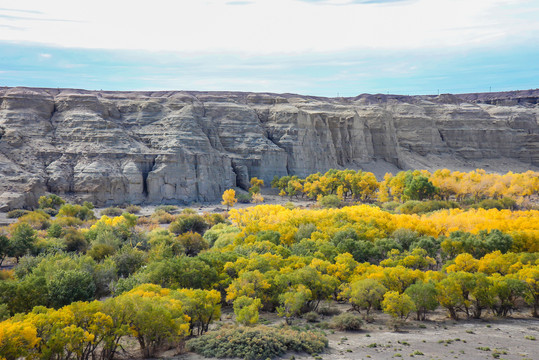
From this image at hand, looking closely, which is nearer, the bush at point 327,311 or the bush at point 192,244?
the bush at point 327,311

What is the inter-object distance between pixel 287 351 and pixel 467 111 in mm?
127794

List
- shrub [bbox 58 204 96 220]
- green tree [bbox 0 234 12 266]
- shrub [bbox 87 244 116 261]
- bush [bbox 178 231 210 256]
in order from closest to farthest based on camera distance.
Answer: shrub [bbox 87 244 116 261] → green tree [bbox 0 234 12 266] → bush [bbox 178 231 210 256] → shrub [bbox 58 204 96 220]

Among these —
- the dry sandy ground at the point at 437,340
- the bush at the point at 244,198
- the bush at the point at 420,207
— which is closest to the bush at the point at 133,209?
the bush at the point at 244,198

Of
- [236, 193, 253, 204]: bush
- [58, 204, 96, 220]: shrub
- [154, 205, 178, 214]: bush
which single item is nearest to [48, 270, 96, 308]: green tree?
[58, 204, 96, 220]: shrub

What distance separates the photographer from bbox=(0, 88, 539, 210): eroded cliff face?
241 feet

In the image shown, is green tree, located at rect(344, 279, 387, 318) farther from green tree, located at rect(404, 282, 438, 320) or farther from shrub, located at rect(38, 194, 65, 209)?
shrub, located at rect(38, 194, 65, 209)

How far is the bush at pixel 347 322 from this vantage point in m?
28.2

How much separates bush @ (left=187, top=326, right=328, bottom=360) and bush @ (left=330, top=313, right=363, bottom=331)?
8.18 feet

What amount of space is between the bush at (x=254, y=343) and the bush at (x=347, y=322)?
8.18ft

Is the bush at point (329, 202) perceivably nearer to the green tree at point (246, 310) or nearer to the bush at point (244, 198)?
the bush at point (244, 198)

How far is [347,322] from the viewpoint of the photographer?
28.2 m

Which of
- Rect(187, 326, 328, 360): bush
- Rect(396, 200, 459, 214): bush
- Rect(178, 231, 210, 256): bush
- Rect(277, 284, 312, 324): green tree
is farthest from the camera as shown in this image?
Rect(396, 200, 459, 214): bush

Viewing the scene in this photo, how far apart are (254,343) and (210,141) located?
71288 millimetres

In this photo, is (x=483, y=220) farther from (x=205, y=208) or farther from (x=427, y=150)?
(x=427, y=150)
